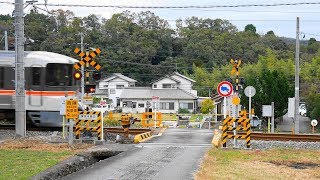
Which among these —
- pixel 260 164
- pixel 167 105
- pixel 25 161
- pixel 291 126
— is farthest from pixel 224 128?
pixel 167 105

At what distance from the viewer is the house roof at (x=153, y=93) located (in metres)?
62.9

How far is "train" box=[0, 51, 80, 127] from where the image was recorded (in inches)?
818

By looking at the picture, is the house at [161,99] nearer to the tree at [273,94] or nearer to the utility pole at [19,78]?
the tree at [273,94]

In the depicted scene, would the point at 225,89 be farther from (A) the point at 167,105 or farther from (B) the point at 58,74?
(A) the point at 167,105

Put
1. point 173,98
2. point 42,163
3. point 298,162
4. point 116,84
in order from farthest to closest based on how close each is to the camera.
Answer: point 116,84 → point 173,98 → point 298,162 → point 42,163

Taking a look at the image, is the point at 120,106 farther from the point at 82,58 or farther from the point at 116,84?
the point at 82,58

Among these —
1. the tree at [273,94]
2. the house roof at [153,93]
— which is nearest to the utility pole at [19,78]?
the tree at [273,94]

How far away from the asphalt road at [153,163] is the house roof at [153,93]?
44.3m

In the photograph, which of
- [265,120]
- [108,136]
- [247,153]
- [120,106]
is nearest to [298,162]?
[247,153]

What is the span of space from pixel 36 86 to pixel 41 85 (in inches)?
8.3

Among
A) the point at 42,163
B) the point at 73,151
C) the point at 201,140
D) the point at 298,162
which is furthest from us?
the point at 201,140

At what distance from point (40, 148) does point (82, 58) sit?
16.5 ft

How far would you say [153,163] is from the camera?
12602 mm

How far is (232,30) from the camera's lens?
3324 inches
